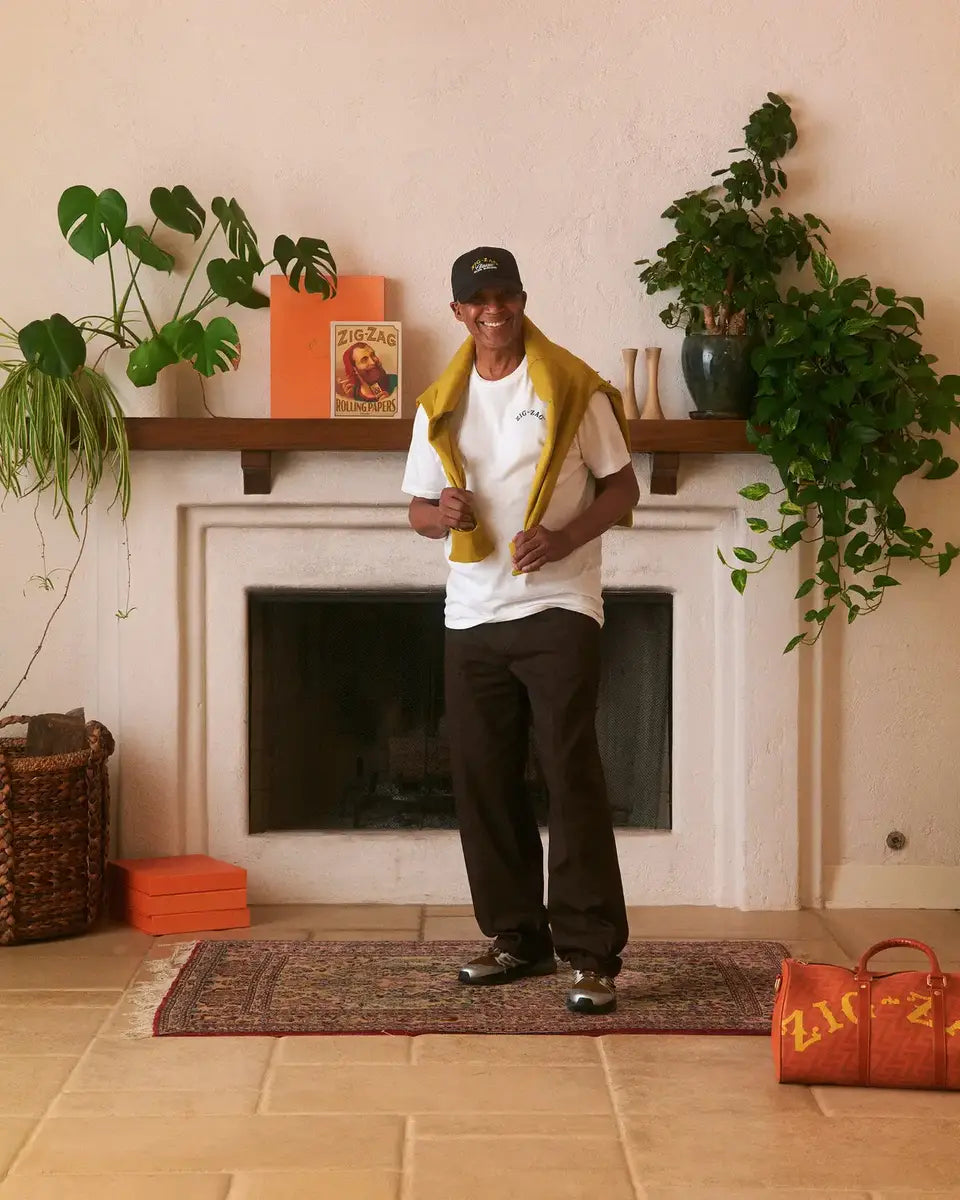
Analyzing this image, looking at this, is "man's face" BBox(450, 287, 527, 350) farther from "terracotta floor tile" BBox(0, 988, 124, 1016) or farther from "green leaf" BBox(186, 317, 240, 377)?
"terracotta floor tile" BBox(0, 988, 124, 1016)

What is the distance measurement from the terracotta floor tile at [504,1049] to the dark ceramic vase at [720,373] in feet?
5.46

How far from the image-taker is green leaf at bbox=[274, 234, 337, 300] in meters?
3.74

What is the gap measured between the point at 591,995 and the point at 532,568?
0.87 meters

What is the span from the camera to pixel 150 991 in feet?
10.5

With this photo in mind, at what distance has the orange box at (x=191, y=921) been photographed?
3.69m

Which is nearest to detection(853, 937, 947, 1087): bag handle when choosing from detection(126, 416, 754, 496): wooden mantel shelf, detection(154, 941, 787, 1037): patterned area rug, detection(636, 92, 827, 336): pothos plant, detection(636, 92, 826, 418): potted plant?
detection(154, 941, 787, 1037): patterned area rug

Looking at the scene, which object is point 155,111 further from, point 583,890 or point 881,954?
point 881,954

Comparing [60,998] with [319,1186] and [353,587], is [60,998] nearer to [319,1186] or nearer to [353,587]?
[319,1186]

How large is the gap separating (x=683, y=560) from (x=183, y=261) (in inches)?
60.5

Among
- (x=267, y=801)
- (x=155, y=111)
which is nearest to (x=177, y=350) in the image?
(x=155, y=111)

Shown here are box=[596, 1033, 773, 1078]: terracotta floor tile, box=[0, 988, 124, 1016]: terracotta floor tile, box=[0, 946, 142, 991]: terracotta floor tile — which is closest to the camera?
box=[596, 1033, 773, 1078]: terracotta floor tile

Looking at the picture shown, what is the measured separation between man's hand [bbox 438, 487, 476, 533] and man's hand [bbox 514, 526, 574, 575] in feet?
0.35

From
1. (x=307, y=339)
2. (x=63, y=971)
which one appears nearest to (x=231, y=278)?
(x=307, y=339)

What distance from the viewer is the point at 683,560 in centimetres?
400
